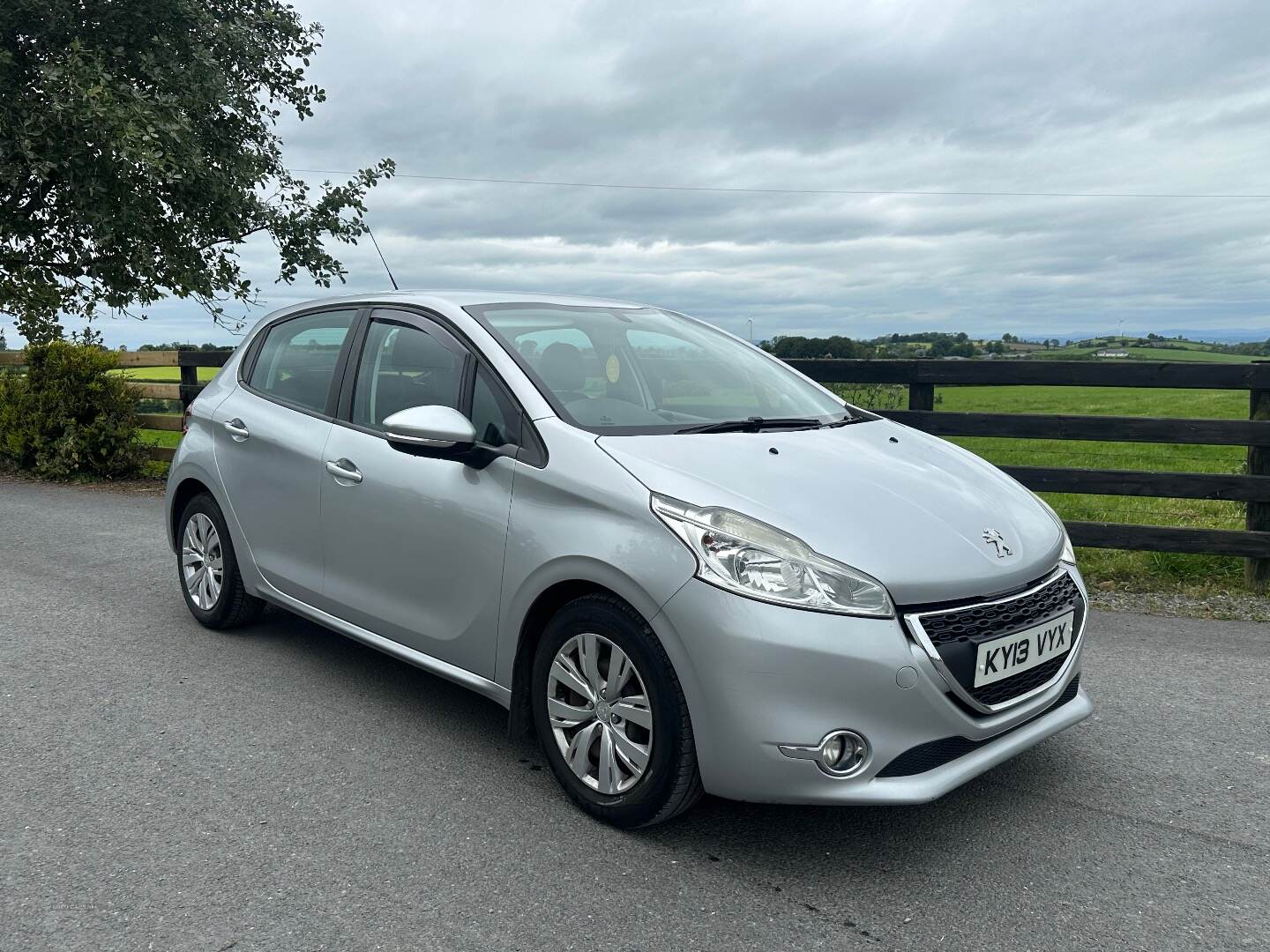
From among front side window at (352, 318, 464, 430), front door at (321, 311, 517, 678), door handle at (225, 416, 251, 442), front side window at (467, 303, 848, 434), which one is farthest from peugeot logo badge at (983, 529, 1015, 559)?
door handle at (225, 416, 251, 442)

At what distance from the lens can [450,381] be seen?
403cm

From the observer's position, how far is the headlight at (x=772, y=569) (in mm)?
2922

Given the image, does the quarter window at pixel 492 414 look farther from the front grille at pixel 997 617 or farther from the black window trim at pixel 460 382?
the front grille at pixel 997 617

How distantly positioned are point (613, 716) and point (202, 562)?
3178mm

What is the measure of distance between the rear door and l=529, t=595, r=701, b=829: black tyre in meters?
1.56

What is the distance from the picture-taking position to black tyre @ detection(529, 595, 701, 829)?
3.08 meters

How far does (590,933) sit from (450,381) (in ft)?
6.89

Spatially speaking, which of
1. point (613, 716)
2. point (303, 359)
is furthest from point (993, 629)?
point (303, 359)

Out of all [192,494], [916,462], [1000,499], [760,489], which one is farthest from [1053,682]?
[192,494]

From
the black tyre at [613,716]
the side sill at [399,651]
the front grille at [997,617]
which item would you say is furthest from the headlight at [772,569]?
the side sill at [399,651]

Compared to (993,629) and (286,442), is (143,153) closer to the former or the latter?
(286,442)

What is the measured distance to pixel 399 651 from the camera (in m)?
4.11

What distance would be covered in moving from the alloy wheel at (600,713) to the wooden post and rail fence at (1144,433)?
4.42m

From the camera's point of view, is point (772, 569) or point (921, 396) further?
point (921, 396)
